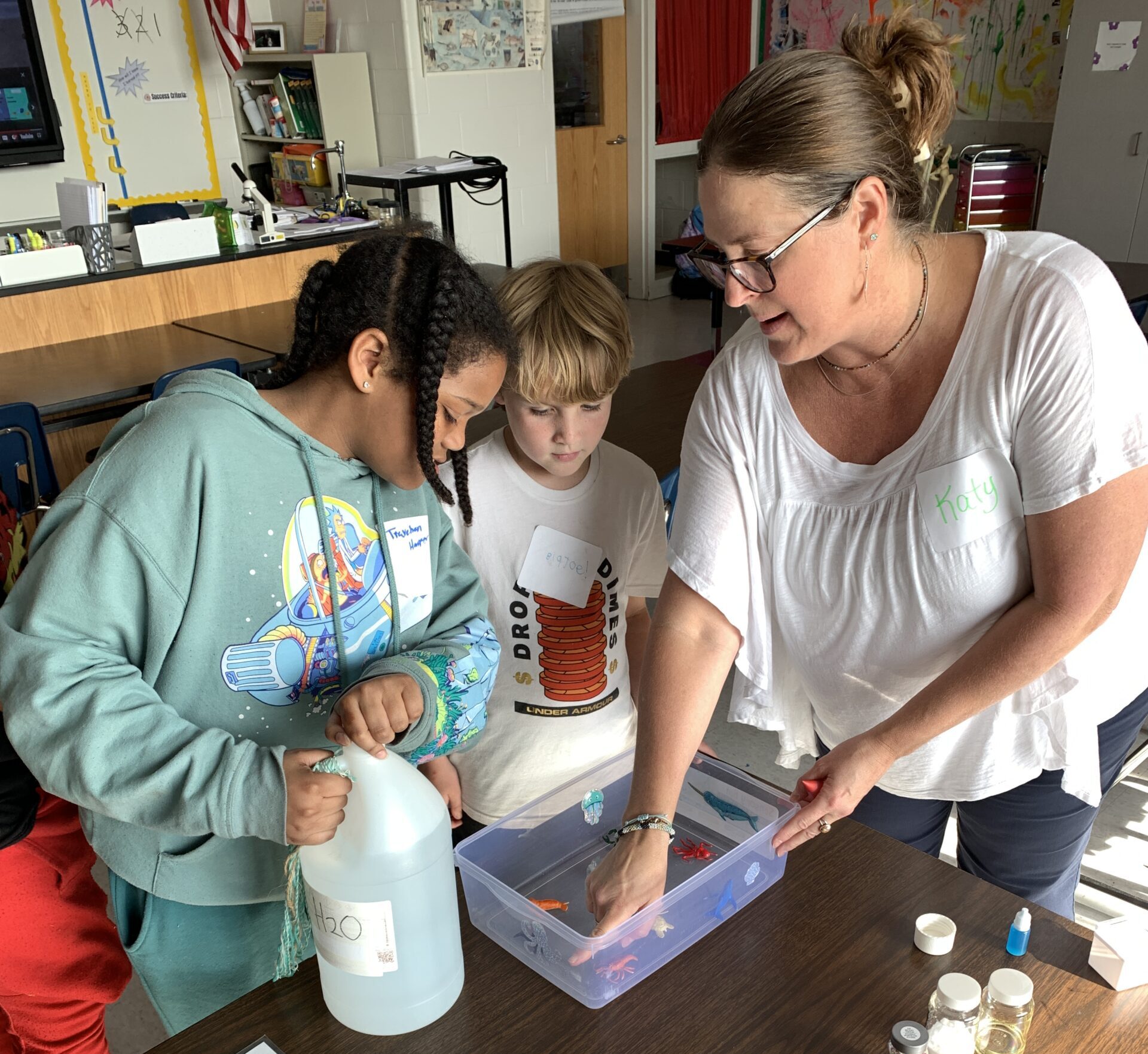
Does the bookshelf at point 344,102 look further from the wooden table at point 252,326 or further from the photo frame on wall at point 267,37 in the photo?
the wooden table at point 252,326

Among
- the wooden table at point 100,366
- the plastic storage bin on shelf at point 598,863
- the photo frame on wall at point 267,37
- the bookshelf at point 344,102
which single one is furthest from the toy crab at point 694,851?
the photo frame on wall at point 267,37

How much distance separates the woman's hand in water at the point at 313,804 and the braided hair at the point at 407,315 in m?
0.35

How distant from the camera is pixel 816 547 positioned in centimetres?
120

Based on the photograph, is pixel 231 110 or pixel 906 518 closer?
pixel 906 518

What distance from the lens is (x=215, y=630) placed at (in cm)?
97

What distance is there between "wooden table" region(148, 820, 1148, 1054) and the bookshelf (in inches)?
233

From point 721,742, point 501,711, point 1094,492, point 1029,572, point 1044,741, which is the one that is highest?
point 1094,492

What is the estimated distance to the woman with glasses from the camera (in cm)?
103

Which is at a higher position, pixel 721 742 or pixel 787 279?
pixel 787 279

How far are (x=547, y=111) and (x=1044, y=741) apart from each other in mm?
6125

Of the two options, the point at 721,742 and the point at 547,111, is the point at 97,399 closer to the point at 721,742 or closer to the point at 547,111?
the point at 721,742

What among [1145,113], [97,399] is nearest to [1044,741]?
[97,399]

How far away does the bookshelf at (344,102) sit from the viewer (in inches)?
235

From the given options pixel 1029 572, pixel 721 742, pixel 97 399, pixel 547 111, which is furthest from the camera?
pixel 547 111
